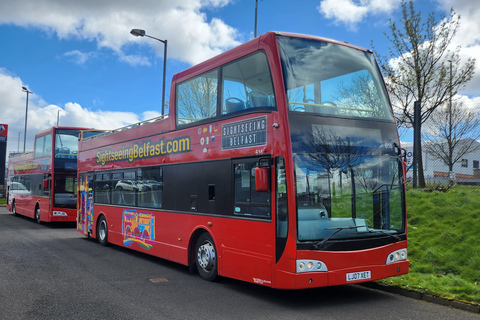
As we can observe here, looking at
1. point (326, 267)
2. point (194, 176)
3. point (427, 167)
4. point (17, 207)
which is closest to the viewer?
point (326, 267)

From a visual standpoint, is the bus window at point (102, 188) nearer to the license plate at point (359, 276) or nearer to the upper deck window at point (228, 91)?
the upper deck window at point (228, 91)

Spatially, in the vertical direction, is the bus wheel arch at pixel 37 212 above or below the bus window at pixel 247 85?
below

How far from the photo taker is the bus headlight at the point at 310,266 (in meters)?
6.45

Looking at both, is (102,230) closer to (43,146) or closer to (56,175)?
(56,175)

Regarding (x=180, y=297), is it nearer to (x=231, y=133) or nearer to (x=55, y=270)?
(x=231, y=133)

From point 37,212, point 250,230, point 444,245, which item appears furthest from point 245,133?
point 37,212

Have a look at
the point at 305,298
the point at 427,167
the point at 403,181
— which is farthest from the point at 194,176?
the point at 427,167

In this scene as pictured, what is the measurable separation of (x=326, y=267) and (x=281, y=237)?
2.51 ft

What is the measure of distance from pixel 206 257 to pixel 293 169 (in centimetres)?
299

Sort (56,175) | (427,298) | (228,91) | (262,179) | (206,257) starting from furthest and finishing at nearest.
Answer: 1. (56,175)
2. (206,257)
3. (228,91)
4. (427,298)
5. (262,179)

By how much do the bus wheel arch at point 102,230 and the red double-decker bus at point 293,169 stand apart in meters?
5.32

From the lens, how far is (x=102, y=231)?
46.5 ft

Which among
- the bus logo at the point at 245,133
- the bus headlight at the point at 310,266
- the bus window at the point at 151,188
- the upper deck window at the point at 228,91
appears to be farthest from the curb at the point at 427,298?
the bus window at the point at 151,188

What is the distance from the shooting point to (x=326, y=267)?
657cm
